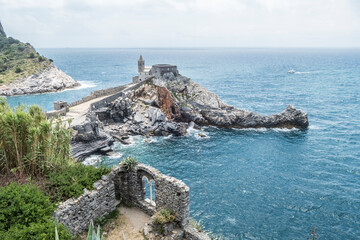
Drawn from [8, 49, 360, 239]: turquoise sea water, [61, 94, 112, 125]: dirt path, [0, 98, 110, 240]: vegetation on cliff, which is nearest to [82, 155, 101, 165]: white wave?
[8, 49, 360, 239]: turquoise sea water

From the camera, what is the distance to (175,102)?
5306cm

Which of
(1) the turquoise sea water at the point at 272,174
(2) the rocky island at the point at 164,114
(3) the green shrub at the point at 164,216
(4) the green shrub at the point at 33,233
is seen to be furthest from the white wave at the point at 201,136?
(4) the green shrub at the point at 33,233

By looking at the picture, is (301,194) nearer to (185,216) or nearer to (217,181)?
(217,181)

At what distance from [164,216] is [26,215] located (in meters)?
6.87

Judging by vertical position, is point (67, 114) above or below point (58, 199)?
below

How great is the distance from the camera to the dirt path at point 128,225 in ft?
45.6

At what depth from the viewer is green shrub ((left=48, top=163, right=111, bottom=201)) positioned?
509 inches

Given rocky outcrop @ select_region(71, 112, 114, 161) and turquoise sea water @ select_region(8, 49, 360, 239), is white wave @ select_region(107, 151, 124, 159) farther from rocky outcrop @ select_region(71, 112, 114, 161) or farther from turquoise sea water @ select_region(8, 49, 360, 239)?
rocky outcrop @ select_region(71, 112, 114, 161)

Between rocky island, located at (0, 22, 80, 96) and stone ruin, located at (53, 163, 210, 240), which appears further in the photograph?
rocky island, located at (0, 22, 80, 96)

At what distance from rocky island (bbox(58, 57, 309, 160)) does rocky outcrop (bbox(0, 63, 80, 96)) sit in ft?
145

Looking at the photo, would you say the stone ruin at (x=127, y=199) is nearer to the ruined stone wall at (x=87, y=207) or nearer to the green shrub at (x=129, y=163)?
the ruined stone wall at (x=87, y=207)

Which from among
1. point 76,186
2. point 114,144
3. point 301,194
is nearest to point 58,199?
point 76,186

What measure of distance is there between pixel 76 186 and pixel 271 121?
45.0 metres

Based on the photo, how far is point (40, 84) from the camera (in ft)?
276
